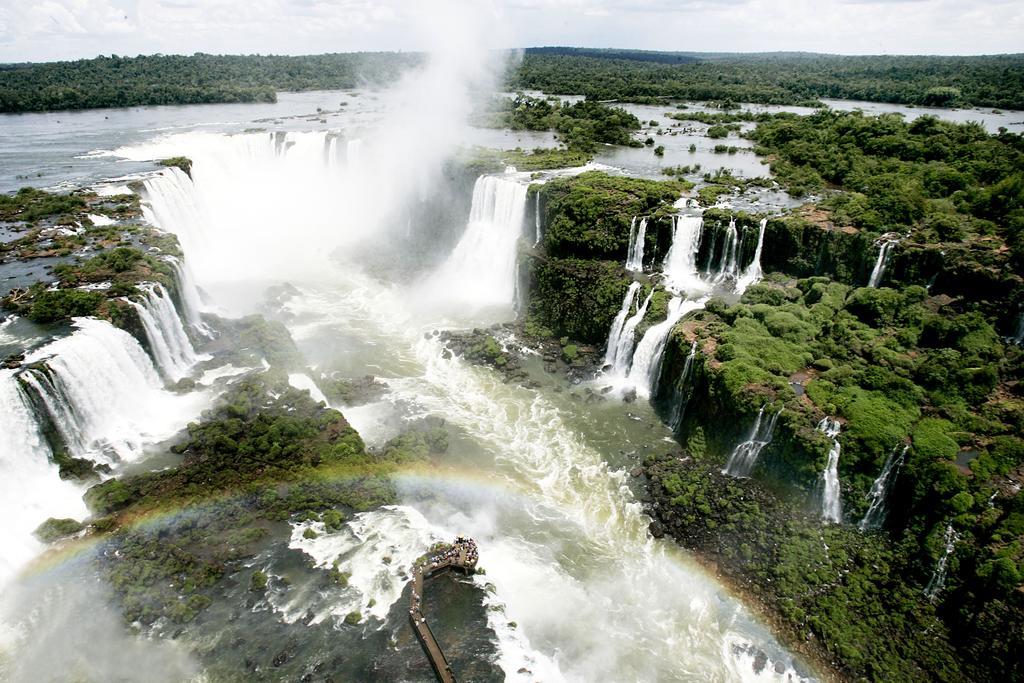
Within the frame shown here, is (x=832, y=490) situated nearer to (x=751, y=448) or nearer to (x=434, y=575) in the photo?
(x=751, y=448)

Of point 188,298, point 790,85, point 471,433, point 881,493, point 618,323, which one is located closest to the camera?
point 881,493

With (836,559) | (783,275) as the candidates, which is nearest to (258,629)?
(836,559)

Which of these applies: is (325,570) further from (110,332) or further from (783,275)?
(783,275)

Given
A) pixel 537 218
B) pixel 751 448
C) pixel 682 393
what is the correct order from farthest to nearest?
pixel 537 218
pixel 682 393
pixel 751 448

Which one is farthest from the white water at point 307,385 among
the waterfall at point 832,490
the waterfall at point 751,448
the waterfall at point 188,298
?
the waterfall at point 832,490

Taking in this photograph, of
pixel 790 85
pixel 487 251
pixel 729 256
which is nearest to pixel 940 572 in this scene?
pixel 729 256

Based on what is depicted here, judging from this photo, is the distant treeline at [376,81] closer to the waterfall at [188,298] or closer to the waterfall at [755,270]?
the waterfall at [188,298]
